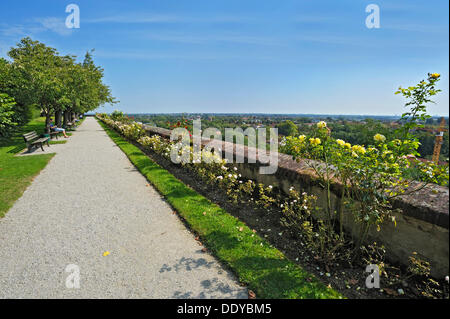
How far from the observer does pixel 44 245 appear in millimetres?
3418

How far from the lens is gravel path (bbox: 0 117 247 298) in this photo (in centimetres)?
259

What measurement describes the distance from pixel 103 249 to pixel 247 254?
2088 millimetres

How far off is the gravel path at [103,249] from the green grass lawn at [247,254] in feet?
0.58

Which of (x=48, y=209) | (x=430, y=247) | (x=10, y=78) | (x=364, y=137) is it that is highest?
(x=10, y=78)

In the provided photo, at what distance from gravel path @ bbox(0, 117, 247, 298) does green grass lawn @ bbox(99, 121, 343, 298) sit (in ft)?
0.58

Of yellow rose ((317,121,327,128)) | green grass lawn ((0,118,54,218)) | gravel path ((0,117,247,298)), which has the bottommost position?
gravel path ((0,117,247,298))

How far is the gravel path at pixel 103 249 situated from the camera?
2.59 m

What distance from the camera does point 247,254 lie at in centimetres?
314

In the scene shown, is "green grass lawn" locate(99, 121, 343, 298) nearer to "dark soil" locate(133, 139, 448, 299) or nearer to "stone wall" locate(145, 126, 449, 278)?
"dark soil" locate(133, 139, 448, 299)

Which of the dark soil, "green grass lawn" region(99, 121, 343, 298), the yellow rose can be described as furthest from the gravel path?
the yellow rose

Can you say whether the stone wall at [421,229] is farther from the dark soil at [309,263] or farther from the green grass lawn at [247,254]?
the green grass lawn at [247,254]

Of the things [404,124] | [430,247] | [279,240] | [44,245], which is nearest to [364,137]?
[404,124]

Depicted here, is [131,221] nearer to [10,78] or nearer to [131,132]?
[131,132]
